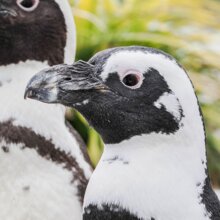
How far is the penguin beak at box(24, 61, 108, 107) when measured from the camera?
187 cm

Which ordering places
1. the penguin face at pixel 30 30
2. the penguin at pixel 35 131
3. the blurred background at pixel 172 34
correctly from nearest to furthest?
the penguin at pixel 35 131
the penguin face at pixel 30 30
the blurred background at pixel 172 34

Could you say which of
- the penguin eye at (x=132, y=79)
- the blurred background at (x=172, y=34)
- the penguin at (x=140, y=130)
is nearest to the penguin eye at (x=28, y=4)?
the penguin at (x=140, y=130)

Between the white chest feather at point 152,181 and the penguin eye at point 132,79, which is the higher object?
the penguin eye at point 132,79

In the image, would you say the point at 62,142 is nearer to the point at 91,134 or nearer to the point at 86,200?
the point at 86,200

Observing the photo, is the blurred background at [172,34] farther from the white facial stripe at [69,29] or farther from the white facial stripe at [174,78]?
the white facial stripe at [174,78]

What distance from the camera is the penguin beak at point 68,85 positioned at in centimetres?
187

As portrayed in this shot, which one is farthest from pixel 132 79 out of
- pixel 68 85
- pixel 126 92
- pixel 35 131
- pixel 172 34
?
pixel 172 34

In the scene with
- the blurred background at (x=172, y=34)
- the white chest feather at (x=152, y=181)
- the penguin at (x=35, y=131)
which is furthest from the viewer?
the blurred background at (x=172, y=34)

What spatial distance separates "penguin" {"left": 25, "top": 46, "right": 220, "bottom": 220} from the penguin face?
61cm

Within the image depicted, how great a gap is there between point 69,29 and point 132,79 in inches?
29.1

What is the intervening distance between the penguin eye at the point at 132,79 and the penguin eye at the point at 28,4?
74 centimetres

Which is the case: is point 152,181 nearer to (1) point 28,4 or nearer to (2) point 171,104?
(2) point 171,104

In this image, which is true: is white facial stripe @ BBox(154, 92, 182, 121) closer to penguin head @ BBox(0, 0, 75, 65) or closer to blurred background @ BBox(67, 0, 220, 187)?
penguin head @ BBox(0, 0, 75, 65)

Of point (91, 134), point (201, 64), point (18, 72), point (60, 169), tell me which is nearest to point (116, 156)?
point (60, 169)
